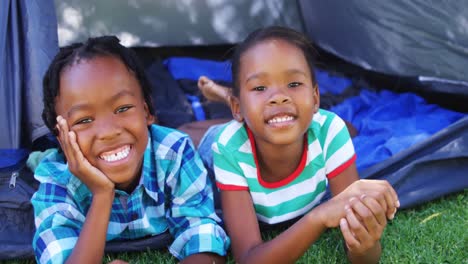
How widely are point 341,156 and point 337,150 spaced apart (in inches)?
0.8

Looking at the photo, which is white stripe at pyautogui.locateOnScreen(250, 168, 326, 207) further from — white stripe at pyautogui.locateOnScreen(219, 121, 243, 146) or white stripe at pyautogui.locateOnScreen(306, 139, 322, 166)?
white stripe at pyautogui.locateOnScreen(219, 121, 243, 146)

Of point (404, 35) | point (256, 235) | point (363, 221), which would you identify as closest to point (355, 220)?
point (363, 221)

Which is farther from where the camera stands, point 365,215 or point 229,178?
point 229,178

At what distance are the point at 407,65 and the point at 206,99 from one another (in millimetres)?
880

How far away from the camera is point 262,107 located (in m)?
1.77

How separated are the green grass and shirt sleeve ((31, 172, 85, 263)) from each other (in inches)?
8.3

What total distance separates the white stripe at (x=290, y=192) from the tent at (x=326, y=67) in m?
0.28

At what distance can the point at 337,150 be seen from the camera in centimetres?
186

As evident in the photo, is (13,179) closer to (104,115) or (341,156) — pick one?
(104,115)

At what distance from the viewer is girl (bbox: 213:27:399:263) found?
1.75m

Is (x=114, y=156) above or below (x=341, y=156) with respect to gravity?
above

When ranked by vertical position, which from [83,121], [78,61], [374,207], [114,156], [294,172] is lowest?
[294,172]

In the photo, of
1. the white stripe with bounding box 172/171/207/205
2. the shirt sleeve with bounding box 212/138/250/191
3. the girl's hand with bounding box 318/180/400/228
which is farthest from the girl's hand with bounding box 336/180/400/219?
the white stripe with bounding box 172/171/207/205

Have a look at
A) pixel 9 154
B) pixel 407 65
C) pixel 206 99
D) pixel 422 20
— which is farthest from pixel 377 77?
pixel 9 154
